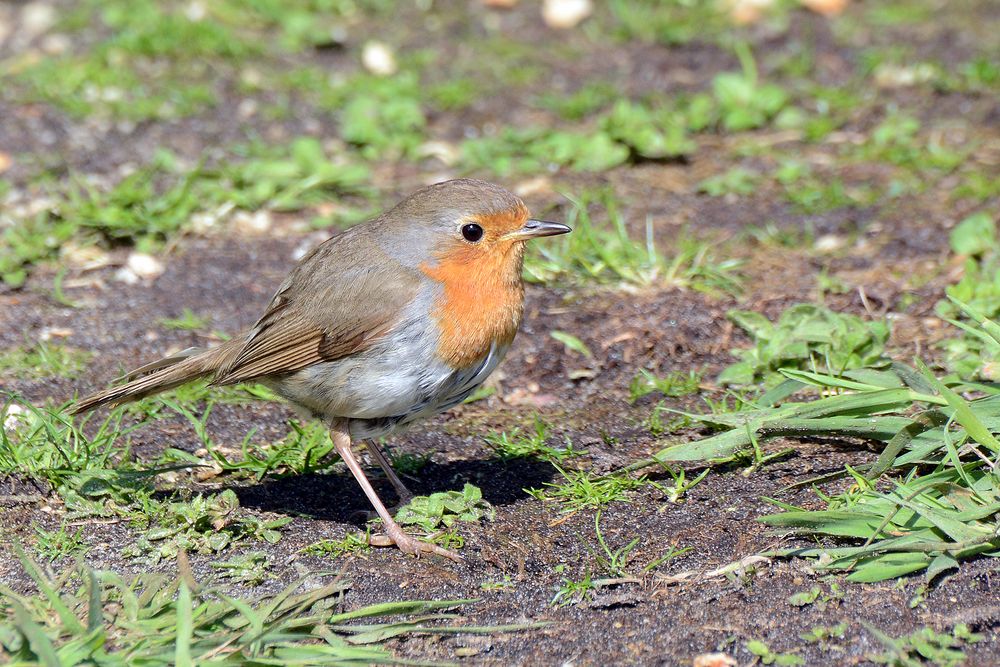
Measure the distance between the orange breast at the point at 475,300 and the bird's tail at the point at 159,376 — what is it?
84cm

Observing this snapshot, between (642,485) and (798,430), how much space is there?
533mm

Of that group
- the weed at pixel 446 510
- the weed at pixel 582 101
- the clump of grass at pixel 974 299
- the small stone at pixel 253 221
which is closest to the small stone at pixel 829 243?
the clump of grass at pixel 974 299

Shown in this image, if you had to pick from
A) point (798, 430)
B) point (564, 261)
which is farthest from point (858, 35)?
point (798, 430)

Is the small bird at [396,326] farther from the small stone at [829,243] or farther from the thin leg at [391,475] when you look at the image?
the small stone at [829,243]

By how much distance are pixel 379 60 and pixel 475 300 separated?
4347 millimetres

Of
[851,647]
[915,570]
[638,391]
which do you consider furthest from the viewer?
[638,391]

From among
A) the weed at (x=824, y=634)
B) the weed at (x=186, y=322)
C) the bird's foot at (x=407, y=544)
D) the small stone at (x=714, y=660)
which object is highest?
the weed at (x=186, y=322)

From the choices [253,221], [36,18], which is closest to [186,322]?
[253,221]

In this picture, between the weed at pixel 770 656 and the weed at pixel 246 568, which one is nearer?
the weed at pixel 770 656

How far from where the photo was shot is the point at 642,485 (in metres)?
4.15

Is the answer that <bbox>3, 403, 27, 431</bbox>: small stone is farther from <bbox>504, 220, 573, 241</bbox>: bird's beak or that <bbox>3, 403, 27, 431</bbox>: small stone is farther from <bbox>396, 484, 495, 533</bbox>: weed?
<bbox>504, 220, 573, 241</bbox>: bird's beak

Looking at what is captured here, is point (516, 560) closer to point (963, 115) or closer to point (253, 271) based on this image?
point (253, 271)

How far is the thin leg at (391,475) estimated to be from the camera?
4.28m

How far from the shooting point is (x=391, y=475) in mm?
4332
